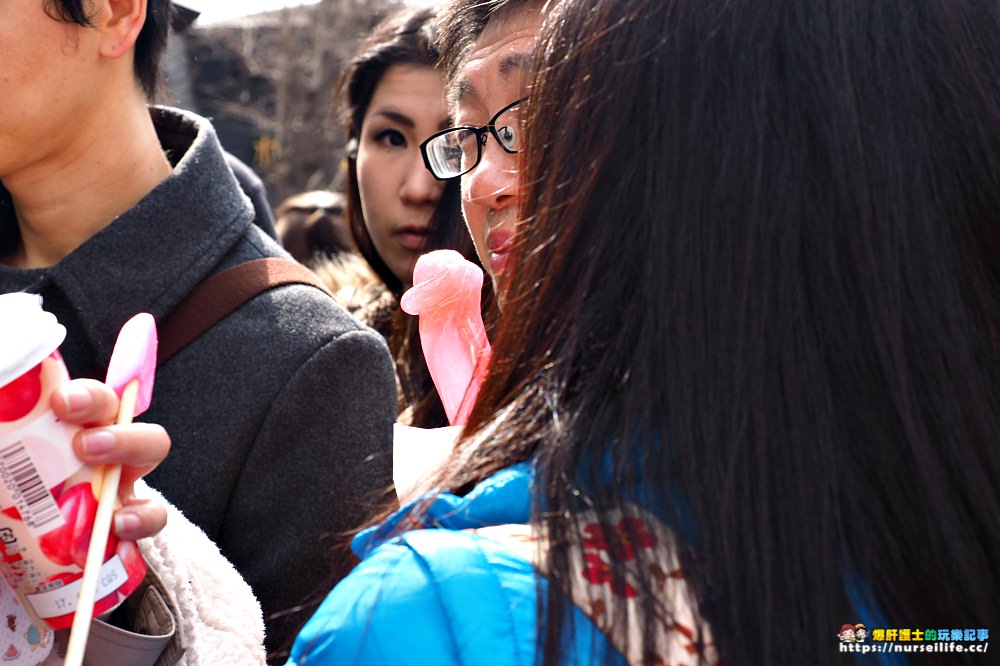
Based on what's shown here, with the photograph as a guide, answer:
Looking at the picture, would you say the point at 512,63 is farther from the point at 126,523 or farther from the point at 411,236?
the point at 411,236

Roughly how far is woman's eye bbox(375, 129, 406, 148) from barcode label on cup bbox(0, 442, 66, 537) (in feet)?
7.58

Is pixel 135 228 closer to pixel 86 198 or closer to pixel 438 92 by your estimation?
pixel 86 198

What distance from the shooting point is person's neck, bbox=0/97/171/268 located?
1.95 metres

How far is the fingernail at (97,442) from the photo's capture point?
120cm

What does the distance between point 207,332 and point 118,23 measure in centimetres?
61

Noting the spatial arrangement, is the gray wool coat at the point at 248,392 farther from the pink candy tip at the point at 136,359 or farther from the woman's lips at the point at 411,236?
the woman's lips at the point at 411,236

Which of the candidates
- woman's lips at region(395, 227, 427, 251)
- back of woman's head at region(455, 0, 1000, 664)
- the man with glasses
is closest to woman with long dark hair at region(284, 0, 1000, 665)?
back of woman's head at region(455, 0, 1000, 664)

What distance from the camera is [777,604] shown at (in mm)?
856

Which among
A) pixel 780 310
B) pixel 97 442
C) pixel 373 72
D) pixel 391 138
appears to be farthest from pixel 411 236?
pixel 780 310

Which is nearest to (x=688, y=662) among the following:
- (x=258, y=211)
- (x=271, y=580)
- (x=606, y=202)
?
(x=606, y=202)

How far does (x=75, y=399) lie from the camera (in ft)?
3.92

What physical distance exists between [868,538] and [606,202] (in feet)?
1.20

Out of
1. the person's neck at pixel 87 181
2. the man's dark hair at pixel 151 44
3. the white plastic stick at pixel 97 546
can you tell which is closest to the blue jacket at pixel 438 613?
the white plastic stick at pixel 97 546

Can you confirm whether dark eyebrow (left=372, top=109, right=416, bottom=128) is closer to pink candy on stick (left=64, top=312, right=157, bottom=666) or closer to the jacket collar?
the jacket collar
